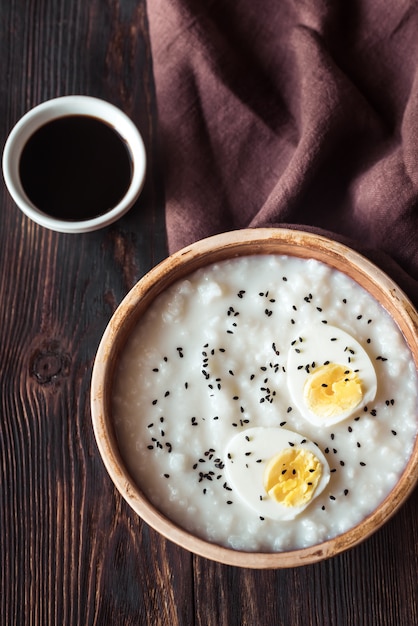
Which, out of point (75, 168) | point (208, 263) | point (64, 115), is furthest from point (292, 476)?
point (64, 115)

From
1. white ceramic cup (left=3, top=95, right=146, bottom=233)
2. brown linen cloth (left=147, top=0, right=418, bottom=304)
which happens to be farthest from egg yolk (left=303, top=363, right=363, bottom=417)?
white ceramic cup (left=3, top=95, right=146, bottom=233)

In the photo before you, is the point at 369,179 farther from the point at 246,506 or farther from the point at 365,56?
the point at 246,506

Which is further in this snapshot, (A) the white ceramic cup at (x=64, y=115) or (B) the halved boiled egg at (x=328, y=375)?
(A) the white ceramic cup at (x=64, y=115)

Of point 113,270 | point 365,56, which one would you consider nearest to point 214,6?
point 365,56

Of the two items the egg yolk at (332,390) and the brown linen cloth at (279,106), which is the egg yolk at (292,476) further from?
the brown linen cloth at (279,106)

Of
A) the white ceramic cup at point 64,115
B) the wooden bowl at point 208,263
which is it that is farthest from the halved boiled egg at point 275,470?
the white ceramic cup at point 64,115
